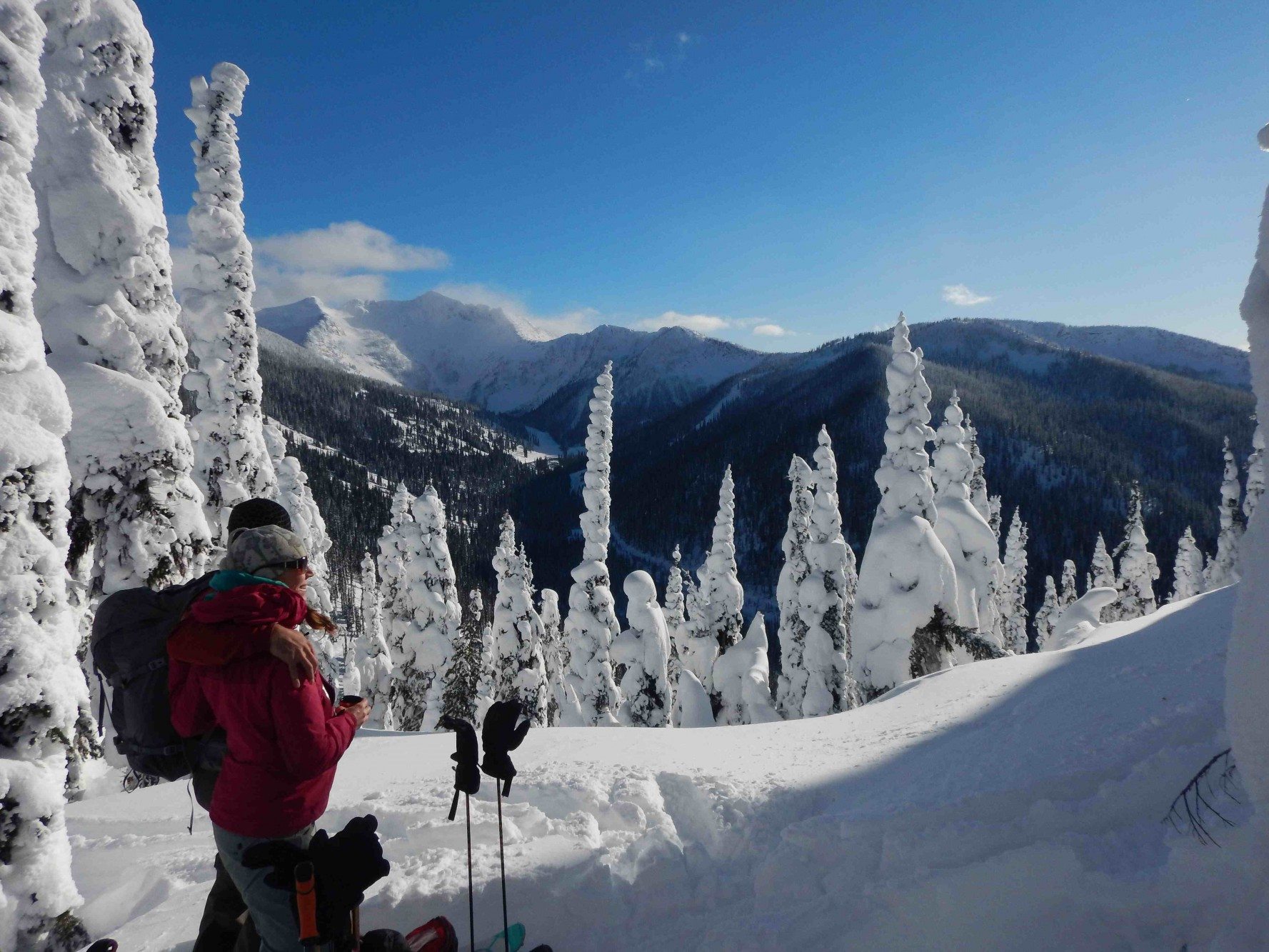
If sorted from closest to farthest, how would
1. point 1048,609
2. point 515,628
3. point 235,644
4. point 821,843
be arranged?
point 235,644 < point 821,843 < point 515,628 < point 1048,609

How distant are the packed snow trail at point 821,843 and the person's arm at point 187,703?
1699 millimetres

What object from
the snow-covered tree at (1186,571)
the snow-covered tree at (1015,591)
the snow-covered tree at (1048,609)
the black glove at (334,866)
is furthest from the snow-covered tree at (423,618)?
the snow-covered tree at (1186,571)

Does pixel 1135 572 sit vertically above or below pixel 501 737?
below

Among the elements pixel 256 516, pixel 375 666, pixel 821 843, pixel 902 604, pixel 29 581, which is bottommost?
pixel 375 666

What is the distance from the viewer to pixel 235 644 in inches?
96.0

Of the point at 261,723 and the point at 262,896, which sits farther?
the point at 262,896

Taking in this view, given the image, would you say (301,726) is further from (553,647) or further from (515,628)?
(553,647)

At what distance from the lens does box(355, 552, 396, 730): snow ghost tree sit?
86.2ft

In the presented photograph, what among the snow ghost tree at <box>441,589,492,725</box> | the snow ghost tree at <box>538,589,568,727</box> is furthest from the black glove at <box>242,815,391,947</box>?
the snow ghost tree at <box>538,589,568,727</box>

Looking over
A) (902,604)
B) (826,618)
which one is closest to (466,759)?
(902,604)

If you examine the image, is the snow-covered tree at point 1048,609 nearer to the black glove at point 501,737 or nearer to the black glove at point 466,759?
the black glove at point 501,737

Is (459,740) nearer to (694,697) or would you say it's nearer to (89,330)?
(89,330)

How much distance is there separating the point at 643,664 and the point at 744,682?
3508 millimetres

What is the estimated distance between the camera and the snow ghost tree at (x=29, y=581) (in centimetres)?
346
